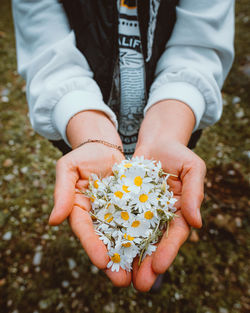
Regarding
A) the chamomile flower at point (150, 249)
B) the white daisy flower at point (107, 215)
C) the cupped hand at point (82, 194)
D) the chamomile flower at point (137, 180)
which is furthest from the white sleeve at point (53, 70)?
the chamomile flower at point (150, 249)

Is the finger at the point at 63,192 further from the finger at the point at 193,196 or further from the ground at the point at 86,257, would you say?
the ground at the point at 86,257

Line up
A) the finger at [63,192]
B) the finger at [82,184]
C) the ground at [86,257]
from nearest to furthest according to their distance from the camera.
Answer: the finger at [63,192]
the finger at [82,184]
the ground at [86,257]

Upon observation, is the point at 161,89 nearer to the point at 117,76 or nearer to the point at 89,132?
the point at 117,76

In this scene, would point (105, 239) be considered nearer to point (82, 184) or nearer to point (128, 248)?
point (128, 248)

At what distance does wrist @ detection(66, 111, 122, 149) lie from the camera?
3.90 ft

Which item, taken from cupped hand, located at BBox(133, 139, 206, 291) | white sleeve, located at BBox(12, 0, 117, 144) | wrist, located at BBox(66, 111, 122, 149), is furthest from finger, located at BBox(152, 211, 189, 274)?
white sleeve, located at BBox(12, 0, 117, 144)

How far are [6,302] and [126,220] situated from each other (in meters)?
1.41

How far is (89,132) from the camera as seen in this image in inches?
46.9

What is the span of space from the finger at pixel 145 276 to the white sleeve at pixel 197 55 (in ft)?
2.40

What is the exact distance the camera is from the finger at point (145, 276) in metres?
0.93

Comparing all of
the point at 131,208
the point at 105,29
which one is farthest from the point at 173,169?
the point at 105,29

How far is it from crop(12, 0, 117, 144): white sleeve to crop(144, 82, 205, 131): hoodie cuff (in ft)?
0.93

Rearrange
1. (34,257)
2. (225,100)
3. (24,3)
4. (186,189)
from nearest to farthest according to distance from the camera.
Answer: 1. (186,189)
2. (24,3)
3. (34,257)
4. (225,100)

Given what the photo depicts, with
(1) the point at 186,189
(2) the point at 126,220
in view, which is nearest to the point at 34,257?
(2) the point at 126,220
